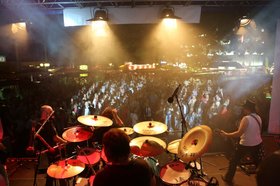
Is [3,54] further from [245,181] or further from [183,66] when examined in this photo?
[245,181]

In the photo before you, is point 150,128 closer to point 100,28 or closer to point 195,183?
point 195,183

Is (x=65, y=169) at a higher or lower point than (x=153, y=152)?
lower

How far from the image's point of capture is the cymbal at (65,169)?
4664 millimetres

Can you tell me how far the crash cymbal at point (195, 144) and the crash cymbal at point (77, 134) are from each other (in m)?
1.74

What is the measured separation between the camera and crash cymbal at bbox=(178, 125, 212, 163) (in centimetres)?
430

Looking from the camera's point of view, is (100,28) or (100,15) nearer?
(100,15)

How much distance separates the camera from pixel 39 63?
41.6ft

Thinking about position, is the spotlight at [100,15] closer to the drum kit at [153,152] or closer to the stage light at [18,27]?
the stage light at [18,27]

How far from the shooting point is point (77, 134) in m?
5.12

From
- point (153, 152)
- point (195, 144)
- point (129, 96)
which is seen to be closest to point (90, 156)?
point (153, 152)

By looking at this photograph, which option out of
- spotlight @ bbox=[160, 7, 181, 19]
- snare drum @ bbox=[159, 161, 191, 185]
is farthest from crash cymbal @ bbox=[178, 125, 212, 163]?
spotlight @ bbox=[160, 7, 181, 19]

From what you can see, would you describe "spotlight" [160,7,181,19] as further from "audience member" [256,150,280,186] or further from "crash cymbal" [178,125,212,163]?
"audience member" [256,150,280,186]

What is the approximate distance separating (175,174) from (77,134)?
6.31 ft

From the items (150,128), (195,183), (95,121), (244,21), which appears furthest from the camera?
(244,21)
